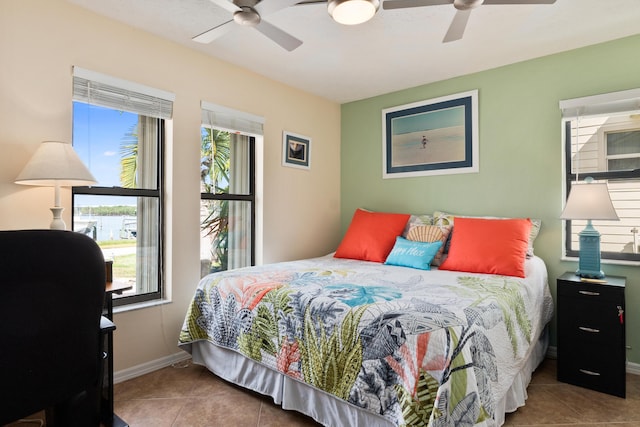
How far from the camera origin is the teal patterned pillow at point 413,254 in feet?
9.12

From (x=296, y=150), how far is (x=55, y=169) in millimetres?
2223

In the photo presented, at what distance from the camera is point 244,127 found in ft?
10.4

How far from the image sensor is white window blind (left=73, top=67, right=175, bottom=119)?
2.26 m

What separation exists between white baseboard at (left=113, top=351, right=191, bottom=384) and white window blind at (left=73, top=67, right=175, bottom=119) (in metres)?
1.77

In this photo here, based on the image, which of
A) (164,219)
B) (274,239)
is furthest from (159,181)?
(274,239)

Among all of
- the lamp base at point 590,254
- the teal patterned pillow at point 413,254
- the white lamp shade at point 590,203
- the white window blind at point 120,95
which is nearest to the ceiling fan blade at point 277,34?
the white window blind at point 120,95

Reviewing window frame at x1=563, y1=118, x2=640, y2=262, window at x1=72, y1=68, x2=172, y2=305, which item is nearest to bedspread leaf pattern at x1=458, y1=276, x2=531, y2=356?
window frame at x1=563, y1=118, x2=640, y2=262

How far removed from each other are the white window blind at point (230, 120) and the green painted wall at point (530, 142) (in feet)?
5.19

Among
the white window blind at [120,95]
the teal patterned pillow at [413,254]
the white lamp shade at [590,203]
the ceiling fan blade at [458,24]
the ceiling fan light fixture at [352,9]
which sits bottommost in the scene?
the teal patterned pillow at [413,254]

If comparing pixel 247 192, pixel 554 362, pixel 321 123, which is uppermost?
pixel 321 123

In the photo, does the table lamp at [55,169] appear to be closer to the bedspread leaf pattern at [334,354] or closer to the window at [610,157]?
the bedspread leaf pattern at [334,354]

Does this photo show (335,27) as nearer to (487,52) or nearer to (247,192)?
(487,52)

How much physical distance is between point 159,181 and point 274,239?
118 cm

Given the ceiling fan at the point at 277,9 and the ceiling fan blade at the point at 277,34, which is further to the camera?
the ceiling fan blade at the point at 277,34
